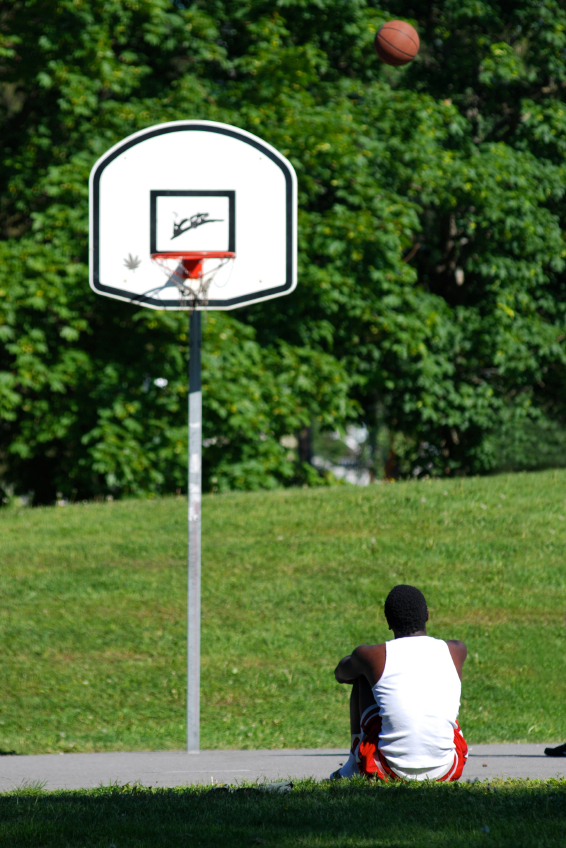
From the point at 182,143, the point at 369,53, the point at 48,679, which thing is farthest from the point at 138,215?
the point at 369,53

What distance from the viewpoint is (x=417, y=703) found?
4.25m

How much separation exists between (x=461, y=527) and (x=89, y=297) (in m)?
6.28

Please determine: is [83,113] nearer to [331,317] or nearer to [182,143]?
[331,317]

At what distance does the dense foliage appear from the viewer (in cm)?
1320

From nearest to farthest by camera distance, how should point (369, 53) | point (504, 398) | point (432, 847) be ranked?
point (432, 847) < point (369, 53) < point (504, 398)

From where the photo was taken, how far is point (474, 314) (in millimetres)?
16281

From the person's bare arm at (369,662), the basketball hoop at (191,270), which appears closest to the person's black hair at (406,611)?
the person's bare arm at (369,662)

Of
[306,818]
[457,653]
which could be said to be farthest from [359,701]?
[306,818]

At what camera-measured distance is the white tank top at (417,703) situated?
4258 millimetres

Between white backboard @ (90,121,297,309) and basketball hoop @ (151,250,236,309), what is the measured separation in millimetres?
41

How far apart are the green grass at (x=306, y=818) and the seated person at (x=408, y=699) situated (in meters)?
0.12

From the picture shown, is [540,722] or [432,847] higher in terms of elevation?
[432,847]

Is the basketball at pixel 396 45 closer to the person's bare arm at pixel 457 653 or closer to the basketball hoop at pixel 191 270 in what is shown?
the basketball hoop at pixel 191 270

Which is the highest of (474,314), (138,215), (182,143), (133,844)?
(182,143)
